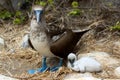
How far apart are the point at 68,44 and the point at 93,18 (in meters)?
1.44

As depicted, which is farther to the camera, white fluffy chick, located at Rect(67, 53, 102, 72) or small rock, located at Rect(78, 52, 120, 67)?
small rock, located at Rect(78, 52, 120, 67)

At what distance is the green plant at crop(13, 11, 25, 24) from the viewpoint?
250 inches

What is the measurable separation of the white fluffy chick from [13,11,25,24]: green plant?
1.86 metres

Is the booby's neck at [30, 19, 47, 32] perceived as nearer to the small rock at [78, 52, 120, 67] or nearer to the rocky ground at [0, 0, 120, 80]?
the rocky ground at [0, 0, 120, 80]

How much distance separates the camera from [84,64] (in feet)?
15.3

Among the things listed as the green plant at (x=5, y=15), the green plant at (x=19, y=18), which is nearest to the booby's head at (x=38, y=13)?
the green plant at (x=19, y=18)

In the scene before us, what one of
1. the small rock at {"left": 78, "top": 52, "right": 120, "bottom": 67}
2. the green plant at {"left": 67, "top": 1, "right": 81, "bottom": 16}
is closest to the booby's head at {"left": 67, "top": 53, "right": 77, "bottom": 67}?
the small rock at {"left": 78, "top": 52, "right": 120, "bottom": 67}

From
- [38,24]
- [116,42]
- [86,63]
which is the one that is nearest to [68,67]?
[86,63]

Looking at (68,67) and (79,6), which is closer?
(68,67)

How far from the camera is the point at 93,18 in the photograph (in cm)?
620

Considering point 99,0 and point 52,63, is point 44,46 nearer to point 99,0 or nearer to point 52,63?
point 52,63

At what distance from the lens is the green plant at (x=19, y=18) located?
6.35m

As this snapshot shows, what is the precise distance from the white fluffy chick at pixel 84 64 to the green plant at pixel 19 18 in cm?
186

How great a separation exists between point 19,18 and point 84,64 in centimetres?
226
